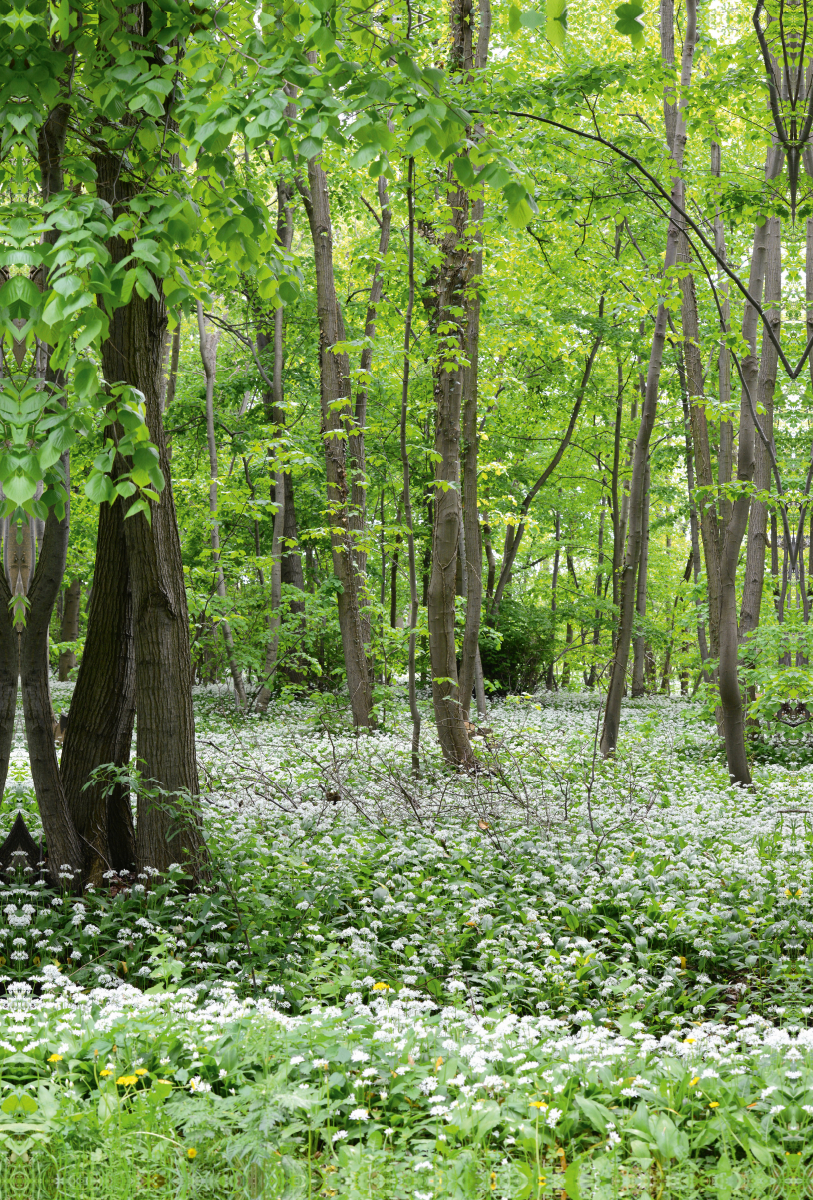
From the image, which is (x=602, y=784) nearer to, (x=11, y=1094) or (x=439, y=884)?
(x=439, y=884)

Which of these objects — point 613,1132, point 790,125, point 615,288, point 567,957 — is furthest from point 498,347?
point 613,1132

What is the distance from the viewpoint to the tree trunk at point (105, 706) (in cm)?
593

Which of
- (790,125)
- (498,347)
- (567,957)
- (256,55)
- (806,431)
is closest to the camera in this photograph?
(256,55)

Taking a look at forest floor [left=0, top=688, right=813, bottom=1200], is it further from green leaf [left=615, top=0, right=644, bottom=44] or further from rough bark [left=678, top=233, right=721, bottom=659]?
rough bark [left=678, top=233, right=721, bottom=659]

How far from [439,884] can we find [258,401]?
1752 centimetres

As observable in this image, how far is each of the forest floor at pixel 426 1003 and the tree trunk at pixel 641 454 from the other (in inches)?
71.1

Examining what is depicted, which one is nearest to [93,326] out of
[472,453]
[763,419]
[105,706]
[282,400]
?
[105,706]

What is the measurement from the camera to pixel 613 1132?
9.18 feet

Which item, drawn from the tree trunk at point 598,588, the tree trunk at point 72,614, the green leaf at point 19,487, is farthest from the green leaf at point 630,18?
the tree trunk at point 598,588

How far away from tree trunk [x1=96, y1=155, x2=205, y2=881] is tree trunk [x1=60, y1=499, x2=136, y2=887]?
0.43 m

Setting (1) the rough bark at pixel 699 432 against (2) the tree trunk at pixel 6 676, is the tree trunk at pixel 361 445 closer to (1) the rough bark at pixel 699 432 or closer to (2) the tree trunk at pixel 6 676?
(1) the rough bark at pixel 699 432

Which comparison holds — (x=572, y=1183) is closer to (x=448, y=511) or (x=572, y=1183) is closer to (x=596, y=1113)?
(x=596, y=1113)

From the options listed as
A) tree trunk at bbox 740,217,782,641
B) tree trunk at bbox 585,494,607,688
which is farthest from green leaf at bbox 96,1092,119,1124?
tree trunk at bbox 585,494,607,688

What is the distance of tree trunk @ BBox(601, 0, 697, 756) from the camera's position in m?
9.72
